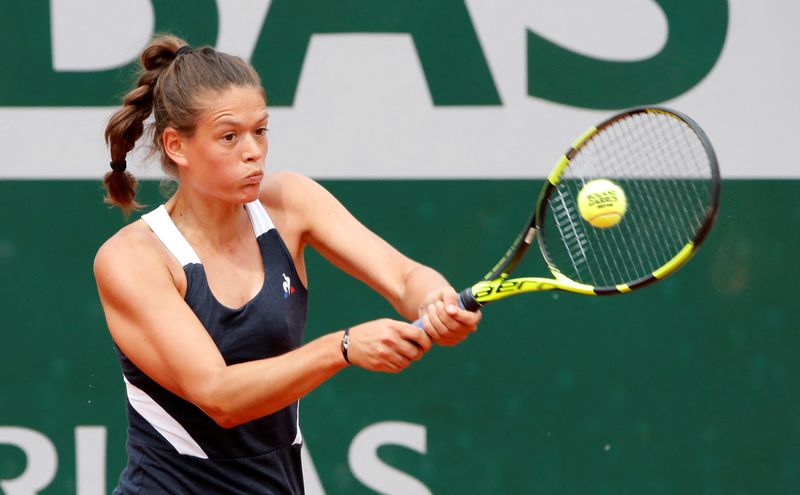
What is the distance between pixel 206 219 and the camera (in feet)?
8.23

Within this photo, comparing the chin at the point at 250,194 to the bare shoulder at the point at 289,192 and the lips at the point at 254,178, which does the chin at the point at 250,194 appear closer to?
the lips at the point at 254,178

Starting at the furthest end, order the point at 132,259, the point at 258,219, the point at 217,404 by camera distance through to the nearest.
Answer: the point at 258,219, the point at 132,259, the point at 217,404

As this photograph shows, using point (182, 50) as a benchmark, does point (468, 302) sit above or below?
below

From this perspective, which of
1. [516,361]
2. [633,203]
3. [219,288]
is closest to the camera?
[219,288]

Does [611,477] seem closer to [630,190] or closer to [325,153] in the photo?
[630,190]

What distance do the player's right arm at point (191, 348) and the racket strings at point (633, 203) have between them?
1.04 m

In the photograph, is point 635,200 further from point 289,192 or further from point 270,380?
point 270,380

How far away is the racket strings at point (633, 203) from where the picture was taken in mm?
3143

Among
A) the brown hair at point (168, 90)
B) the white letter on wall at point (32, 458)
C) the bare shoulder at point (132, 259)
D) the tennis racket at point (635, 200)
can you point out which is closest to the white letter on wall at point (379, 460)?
the tennis racket at point (635, 200)

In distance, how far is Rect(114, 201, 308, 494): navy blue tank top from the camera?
239 cm

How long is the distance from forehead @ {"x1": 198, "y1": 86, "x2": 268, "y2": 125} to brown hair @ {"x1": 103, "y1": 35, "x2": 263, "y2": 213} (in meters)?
0.01

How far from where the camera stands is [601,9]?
352cm

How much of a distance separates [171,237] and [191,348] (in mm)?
282

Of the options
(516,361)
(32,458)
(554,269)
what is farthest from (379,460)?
(554,269)
